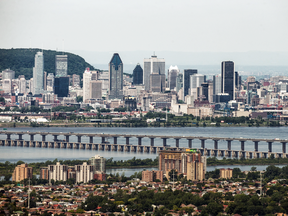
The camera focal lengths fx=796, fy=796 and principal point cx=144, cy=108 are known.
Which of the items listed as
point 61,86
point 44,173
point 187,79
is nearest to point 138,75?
point 187,79

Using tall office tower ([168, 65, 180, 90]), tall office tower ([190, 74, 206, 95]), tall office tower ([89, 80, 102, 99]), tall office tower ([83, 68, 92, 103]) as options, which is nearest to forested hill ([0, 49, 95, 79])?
tall office tower ([83, 68, 92, 103])

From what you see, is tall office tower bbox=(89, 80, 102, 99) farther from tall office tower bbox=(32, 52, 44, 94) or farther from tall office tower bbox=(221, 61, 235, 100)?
tall office tower bbox=(221, 61, 235, 100)

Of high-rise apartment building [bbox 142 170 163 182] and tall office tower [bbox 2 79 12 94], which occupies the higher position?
tall office tower [bbox 2 79 12 94]

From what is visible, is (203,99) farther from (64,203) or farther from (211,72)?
(64,203)

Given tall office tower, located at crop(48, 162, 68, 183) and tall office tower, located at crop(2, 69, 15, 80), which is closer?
tall office tower, located at crop(48, 162, 68, 183)

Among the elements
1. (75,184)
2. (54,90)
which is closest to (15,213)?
(75,184)

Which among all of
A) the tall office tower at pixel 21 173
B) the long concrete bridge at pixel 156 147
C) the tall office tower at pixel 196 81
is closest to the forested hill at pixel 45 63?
the tall office tower at pixel 196 81
